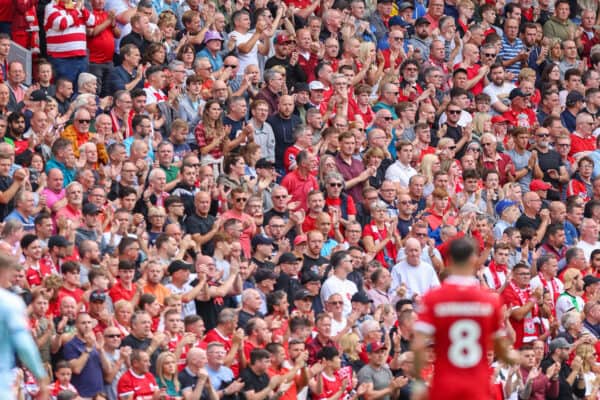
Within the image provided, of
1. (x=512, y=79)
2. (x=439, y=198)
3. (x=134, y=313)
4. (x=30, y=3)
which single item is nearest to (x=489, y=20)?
(x=512, y=79)

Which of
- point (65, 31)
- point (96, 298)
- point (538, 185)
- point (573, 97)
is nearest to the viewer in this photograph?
point (96, 298)

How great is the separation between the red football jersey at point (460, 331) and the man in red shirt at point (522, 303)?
7812 mm

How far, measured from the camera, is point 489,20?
26.3 metres

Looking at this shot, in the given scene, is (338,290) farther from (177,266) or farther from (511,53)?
(511,53)

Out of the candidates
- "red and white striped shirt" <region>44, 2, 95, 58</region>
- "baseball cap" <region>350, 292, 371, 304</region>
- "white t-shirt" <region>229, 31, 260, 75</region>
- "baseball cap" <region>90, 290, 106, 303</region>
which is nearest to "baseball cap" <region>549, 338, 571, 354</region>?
"baseball cap" <region>350, 292, 371, 304</region>

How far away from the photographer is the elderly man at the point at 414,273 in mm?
19406

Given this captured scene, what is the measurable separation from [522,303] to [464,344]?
27.3 ft

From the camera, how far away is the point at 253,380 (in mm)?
16469

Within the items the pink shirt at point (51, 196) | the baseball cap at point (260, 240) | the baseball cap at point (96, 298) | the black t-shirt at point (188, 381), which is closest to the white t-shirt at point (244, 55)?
the baseball cap at point (260, 240)

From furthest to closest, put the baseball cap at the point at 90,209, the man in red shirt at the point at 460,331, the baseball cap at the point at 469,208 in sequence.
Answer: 1. the baseball cap at the point at 469,208
2. the baseball cap at the point at 90,209
3. the man in red shirt at the point at 460,331

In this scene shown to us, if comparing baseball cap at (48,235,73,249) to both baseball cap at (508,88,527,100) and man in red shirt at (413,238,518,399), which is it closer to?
man in red shirt at (413,238,518,399)

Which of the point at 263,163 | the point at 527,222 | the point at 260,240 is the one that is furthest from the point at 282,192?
the point at 527,222

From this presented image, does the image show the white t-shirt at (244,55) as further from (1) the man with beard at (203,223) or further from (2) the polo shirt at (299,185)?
(1) the man with beard at (203,223)

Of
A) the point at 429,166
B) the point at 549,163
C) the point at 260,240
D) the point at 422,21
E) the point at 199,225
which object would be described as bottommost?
the point at 549,163
